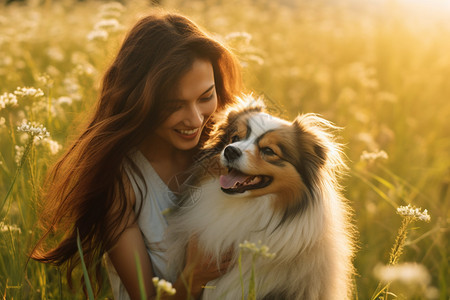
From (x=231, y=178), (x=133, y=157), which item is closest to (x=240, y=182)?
(x=231, y=178)

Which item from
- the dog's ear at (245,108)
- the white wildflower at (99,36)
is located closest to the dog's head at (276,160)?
the dog's ear at (245,108)

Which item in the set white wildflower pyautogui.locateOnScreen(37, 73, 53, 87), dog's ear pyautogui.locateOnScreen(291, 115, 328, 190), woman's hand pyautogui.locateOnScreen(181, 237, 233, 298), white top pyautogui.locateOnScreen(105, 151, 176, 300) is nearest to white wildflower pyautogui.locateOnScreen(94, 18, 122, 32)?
white wildflower pyautogui.locateOnScreen(37, 73, 53, 87)

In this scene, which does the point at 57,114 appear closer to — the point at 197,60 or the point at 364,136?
the point at 197,60

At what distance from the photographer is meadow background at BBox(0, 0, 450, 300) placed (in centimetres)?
261

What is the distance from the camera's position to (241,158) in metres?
2.39

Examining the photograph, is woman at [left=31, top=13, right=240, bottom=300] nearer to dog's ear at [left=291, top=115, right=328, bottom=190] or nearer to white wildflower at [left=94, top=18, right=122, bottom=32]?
dog's ear at [left=291, top=115, right=328, bottom=190]

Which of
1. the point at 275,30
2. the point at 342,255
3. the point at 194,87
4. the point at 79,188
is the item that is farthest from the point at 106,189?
the point at 275,30

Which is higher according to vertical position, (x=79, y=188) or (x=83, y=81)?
(x=83, y=81)

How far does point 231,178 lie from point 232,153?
0.20 m

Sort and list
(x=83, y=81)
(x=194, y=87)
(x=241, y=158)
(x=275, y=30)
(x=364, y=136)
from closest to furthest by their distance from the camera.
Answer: (x=241, y=158) < (x=194, y=87) < (x=83, y=81) < (x=364, y=136) < (x=275, y=30)

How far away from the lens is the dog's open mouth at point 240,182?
2461mm

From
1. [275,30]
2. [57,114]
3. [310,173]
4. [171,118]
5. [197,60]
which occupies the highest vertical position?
[275,30]

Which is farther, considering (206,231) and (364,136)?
(364,136)

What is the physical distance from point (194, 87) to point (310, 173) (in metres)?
0.87
